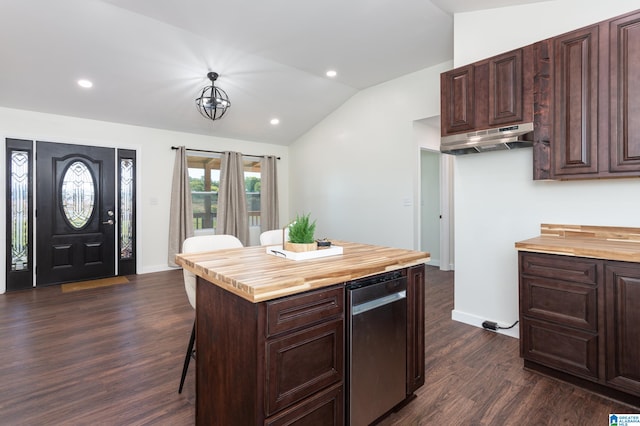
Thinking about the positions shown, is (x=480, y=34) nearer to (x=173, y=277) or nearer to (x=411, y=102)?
(x=411, y=102)

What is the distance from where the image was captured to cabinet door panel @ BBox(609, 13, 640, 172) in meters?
2.00

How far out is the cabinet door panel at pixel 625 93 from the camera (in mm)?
1998

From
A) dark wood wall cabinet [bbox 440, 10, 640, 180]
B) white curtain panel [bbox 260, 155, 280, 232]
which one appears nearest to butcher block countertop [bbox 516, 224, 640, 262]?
dark wood wall cabinet [bbox 440, 10, 640, 180]

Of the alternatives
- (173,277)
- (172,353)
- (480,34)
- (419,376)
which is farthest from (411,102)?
(173,277)

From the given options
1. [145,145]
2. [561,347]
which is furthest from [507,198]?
[145,145]

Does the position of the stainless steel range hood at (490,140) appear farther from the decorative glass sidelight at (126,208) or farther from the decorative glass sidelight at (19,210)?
the decorative glass sidelight at (19,210)

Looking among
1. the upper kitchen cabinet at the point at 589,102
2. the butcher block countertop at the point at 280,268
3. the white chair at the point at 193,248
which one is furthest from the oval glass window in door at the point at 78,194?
the upper kitchen cabinet at the point at 589,102

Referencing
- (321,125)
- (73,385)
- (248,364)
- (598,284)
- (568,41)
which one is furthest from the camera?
(321,125)

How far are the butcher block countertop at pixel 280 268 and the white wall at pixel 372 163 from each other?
274cm

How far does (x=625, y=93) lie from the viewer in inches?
80.4

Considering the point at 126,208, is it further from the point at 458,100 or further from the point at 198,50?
the point at 458,100

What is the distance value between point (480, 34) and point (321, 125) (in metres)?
3.33

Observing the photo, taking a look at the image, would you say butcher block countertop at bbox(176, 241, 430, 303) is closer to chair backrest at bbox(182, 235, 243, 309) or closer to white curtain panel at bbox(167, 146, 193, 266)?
chair backrest at bbox(182, 235, 243, 309)

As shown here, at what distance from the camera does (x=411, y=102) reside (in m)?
4.43
